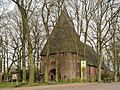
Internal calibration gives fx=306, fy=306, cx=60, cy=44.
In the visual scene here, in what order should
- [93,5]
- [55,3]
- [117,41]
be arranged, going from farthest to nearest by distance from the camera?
1. [117,41]
2. [93,5]
3. [55,3]

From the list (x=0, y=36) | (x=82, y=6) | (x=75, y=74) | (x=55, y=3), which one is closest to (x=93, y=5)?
(x=82, y=6)

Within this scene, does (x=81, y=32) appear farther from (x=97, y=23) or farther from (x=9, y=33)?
(x=9, y=33)

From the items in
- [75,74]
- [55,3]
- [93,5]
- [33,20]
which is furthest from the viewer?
[75,74]

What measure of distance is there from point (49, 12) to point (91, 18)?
971cm

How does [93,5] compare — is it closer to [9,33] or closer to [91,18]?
[91,18]

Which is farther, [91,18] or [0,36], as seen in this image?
[0,36]

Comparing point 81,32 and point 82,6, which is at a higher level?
point 82,6

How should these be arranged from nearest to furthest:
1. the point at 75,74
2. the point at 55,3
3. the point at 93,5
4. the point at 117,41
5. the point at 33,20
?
the point at 55,3 → the point at 93,5 → the point at 33,20 → the point at 117,41 → the point at 75,74

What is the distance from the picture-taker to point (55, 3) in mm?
44719

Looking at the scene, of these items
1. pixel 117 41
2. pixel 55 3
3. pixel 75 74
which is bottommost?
pixel 75 74

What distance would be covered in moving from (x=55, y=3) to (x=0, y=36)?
58.0ft

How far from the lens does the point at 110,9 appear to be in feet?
169

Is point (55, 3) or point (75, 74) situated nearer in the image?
point (55, 3)

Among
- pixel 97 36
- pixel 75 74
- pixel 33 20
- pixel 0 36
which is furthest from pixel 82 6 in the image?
pixel 75 74
